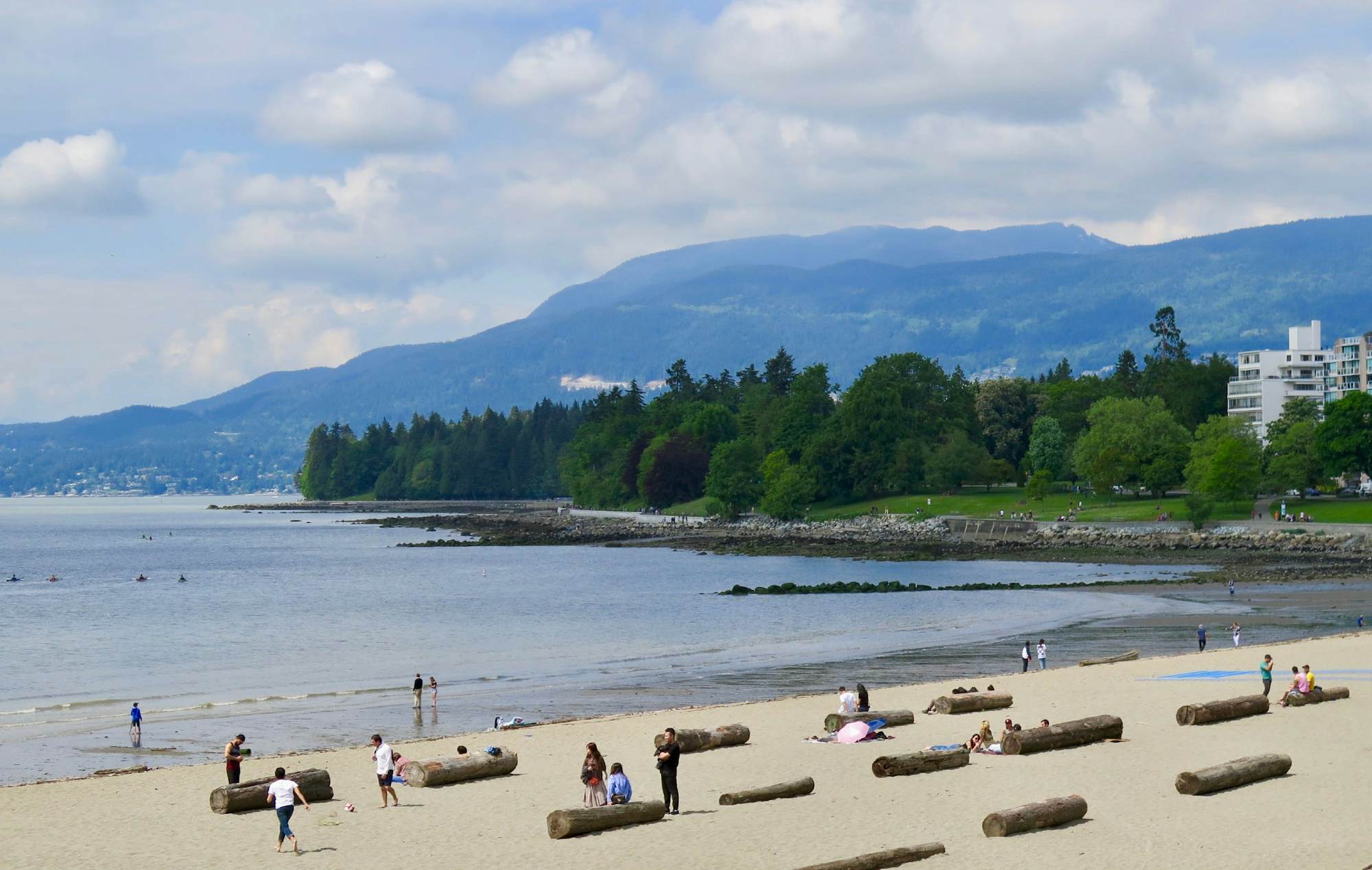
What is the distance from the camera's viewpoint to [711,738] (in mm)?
29125

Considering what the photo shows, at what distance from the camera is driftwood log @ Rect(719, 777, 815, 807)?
2367 cm

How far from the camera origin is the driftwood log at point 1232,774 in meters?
23.1

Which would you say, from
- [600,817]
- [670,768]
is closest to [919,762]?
[670,768]

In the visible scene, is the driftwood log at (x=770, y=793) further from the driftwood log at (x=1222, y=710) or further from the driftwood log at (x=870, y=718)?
the driftwood log at (x=1222, y=710)

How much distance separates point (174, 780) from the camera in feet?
89.7

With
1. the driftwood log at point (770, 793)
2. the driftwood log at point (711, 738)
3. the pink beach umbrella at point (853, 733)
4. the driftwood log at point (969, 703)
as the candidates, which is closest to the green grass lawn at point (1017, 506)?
the driftwood log at point (969, 703)

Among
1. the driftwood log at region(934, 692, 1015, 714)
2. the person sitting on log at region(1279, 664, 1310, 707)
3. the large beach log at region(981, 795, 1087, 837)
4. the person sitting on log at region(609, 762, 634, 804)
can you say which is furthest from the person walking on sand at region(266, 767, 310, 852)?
the person sitting on log at region(1279, 664, 1310, 707)

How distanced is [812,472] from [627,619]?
8156 centimetres

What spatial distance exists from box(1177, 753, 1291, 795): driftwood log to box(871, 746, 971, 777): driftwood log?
417cm

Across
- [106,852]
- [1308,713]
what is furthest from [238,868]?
[1308,713]

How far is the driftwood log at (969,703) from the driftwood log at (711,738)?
593cm

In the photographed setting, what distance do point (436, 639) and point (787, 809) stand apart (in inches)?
1552

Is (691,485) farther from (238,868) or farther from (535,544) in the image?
(238,868)

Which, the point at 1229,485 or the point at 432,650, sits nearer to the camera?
the point at 432,650
